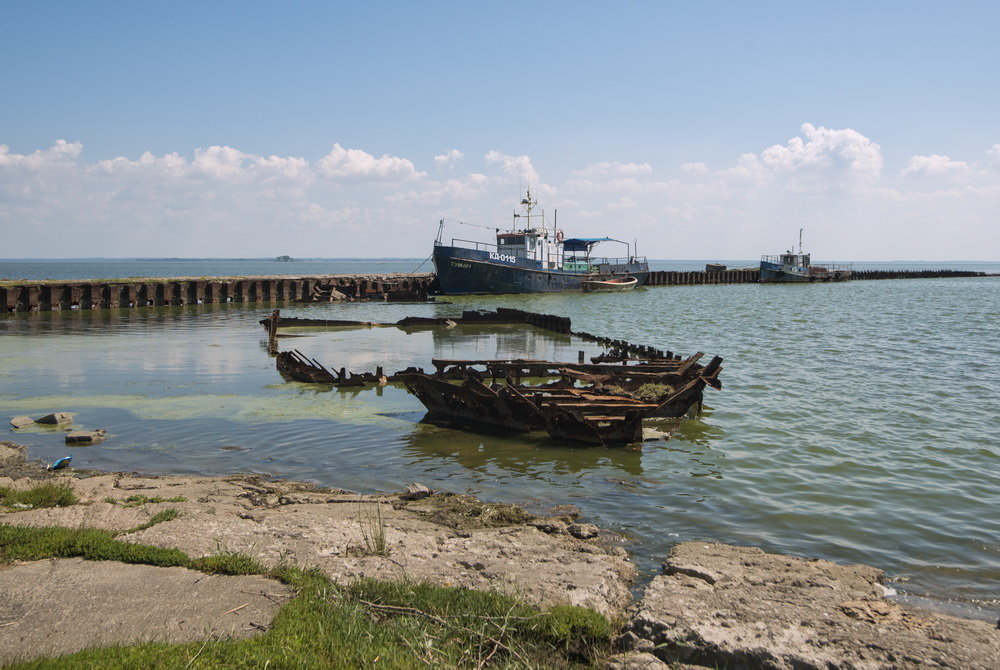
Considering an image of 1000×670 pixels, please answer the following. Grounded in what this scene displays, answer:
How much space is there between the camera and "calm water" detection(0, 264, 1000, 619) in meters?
8.70

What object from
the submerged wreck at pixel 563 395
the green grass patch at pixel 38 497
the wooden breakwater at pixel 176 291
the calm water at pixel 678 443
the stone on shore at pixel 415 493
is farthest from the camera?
the wooden breakwater at pixel 176 291

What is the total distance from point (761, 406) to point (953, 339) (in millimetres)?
19876

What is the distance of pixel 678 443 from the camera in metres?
12.9

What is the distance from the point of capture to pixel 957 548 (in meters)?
8.23

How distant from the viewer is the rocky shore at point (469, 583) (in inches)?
205

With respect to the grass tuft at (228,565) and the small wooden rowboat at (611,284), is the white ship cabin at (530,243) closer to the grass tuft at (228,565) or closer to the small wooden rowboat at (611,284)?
the small wooden rowboat at (611,284)

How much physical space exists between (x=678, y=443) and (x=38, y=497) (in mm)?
9727

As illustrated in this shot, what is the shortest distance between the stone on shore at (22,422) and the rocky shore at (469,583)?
581cm

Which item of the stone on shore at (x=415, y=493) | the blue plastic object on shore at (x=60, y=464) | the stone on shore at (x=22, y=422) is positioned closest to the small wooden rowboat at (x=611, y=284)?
the stone on shore at (x=22, y=422)

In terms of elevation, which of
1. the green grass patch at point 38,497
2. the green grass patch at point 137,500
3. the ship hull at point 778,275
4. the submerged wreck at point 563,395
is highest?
the ship hull at point 778,275

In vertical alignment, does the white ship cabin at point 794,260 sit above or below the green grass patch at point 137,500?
above

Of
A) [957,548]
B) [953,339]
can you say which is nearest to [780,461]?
A: [957,548]

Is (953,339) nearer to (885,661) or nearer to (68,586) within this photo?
(885,661)

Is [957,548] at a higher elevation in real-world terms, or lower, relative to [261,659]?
lower
